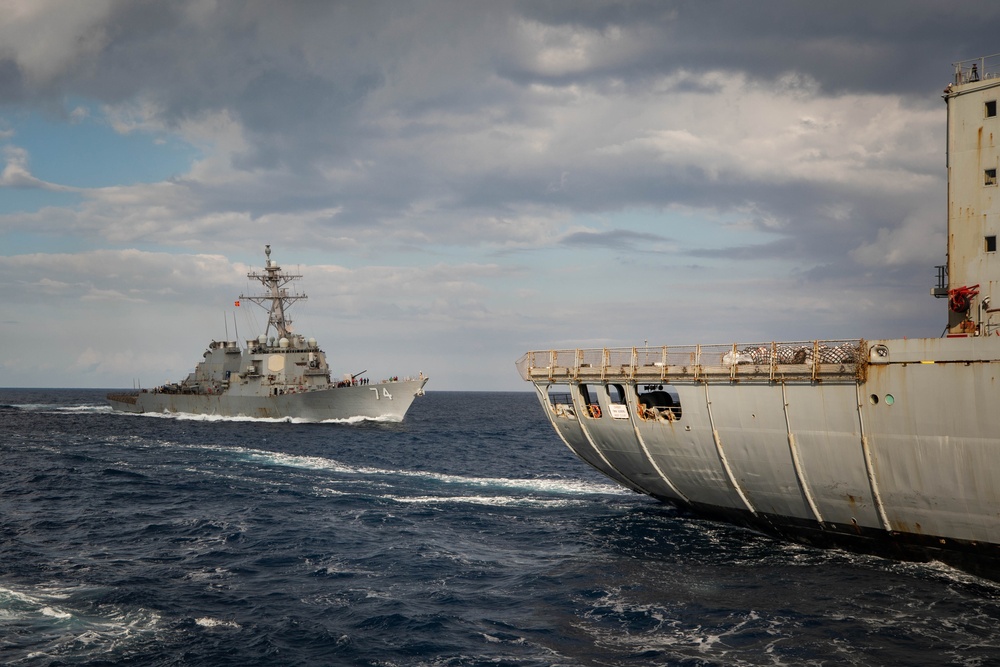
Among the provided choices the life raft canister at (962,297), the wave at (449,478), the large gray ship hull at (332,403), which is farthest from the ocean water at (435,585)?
the large gray ship hull at (332,403)

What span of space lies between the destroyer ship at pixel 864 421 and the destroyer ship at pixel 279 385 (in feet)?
182

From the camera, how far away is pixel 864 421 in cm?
2378

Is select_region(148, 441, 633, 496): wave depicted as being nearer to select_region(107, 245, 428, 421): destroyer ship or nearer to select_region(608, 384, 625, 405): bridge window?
select_region(608, 384, 625, 405): bridge window

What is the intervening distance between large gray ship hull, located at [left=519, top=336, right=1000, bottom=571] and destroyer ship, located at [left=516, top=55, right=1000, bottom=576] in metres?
0.04

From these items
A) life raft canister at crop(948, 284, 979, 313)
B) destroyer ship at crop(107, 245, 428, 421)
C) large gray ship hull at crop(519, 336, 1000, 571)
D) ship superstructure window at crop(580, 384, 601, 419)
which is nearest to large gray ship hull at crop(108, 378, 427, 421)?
destroyer ship at crop(107, 245, 428, 421)

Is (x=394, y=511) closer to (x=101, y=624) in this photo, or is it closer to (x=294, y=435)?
(x=101, y=624)

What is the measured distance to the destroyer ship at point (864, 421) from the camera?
72.3 feet

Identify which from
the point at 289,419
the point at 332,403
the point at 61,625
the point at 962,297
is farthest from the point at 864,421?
the point at 289,419

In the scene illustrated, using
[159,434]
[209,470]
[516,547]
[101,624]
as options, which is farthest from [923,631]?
[159,434]

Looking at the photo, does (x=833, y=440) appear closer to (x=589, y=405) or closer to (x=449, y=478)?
(x=589, y=405)

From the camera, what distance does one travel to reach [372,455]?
2219 inches

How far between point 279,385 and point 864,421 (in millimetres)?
74548

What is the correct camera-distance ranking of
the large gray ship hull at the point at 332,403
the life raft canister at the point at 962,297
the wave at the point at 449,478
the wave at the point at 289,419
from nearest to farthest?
the life raft canister at the point at 962,297, the wave at the point at 449,478, the large gray ship hull at the point at 332,403, the wave at the point at 289,419

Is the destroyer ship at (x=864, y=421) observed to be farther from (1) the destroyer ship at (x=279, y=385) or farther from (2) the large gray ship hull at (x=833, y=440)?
(1) the destroyer ship at (x=279, y=385)
